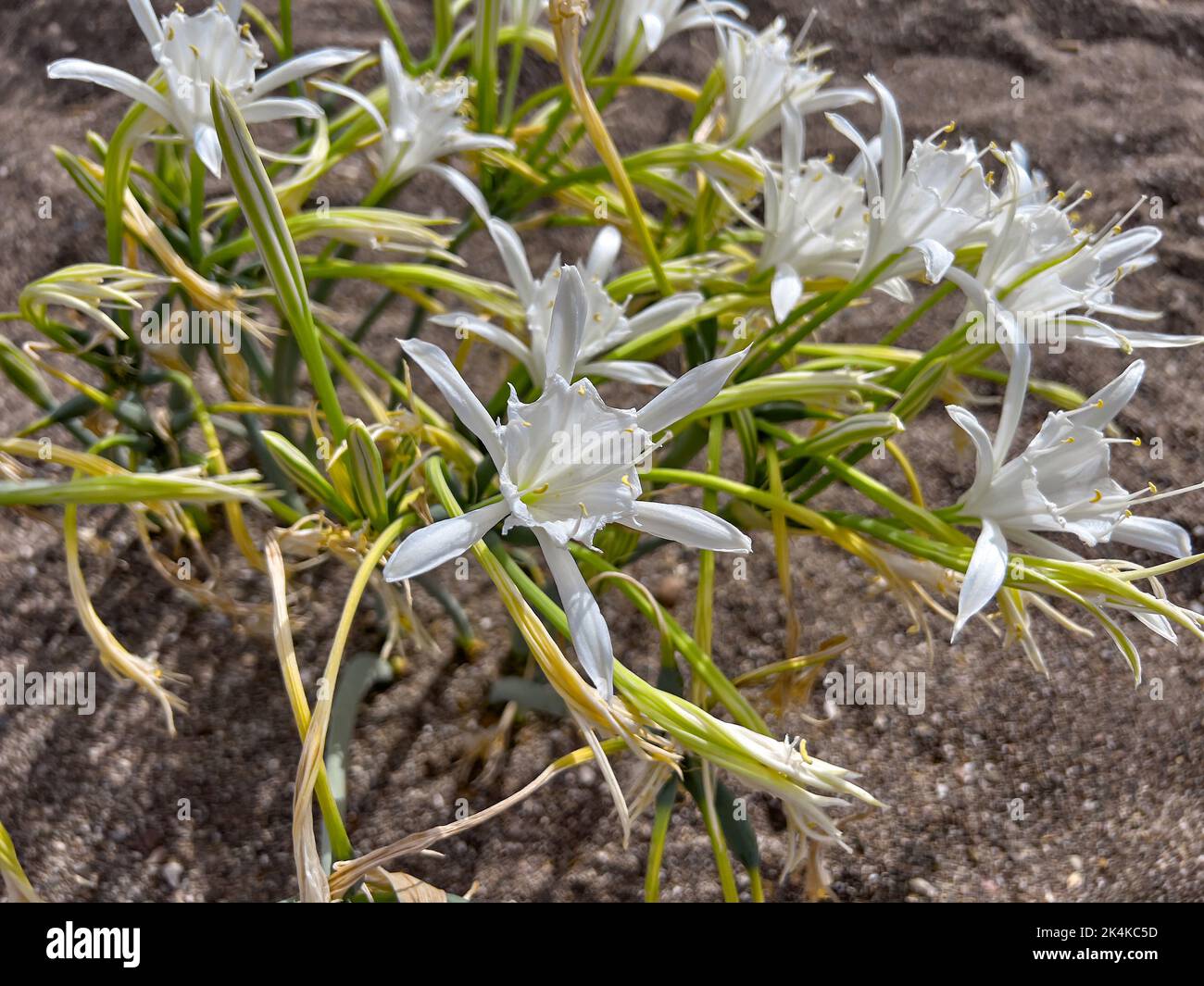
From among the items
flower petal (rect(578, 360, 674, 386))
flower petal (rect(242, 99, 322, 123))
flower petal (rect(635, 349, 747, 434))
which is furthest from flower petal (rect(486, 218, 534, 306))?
flower petal (rect(635, 349, 747, 434))

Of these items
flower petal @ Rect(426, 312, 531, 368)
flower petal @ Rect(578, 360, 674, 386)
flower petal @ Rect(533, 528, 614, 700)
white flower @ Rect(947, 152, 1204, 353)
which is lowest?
flower petal @ Rect(533, 528, 614, 700)

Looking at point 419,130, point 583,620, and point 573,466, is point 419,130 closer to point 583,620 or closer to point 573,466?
point 573,466

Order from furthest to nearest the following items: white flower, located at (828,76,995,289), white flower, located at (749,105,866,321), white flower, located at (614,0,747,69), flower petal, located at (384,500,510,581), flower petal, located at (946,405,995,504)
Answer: white flower, located at (614,0,747,69)
white flower, located at (749,105,866,321)
white flower, located at (828,76,995,289)
flower petal, located at (946,405,995,504)
flower petal, located at (384,500,510,581)

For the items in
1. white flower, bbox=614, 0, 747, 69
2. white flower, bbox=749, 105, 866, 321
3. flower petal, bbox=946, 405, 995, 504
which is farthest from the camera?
white flower, bbox=614, 0, 747, 69

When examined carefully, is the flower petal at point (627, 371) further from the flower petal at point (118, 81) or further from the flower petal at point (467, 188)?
the flower petal at point (118, 81)

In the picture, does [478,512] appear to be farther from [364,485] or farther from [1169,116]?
[1169,116]

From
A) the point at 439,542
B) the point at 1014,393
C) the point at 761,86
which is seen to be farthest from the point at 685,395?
the point at 761,86

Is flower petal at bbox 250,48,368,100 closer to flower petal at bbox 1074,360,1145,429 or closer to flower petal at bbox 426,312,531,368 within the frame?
flower petal at bbox 426,312,531,368
